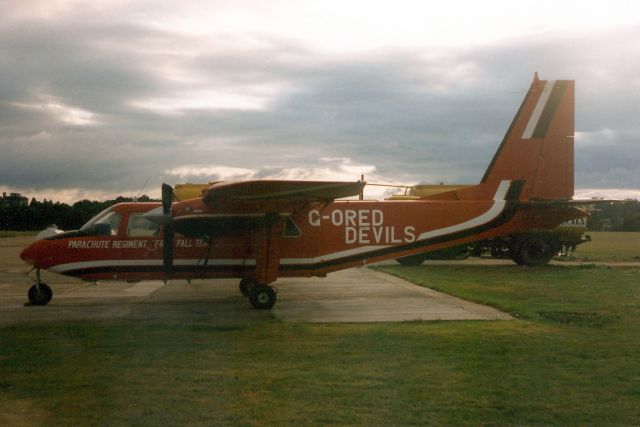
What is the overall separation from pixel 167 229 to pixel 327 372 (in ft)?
26.6

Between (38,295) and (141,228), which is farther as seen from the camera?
(141,228)

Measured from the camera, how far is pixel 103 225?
15.6 meters

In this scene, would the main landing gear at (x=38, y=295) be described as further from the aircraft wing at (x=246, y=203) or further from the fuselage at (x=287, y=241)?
the aircraft wing at (x=246, y=203)

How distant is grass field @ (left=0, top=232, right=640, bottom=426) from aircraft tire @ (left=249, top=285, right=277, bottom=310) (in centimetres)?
222

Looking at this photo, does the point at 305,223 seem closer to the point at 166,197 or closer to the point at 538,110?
the point at 166,197

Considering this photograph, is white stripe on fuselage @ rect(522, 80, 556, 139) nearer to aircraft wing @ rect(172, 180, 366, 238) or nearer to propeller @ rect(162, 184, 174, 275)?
aircraft wing @ rect(172, 180, 366, 238)

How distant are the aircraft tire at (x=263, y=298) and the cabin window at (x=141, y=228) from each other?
2.93 meters

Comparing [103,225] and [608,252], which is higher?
[103,225]

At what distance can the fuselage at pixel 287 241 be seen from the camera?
15.4 meters

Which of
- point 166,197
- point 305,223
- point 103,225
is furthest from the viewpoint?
point 305,223

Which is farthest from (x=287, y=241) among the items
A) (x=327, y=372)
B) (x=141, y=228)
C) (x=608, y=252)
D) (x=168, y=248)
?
(x=608, y=252)

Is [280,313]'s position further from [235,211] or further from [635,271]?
[635,271]

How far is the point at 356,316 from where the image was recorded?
12977 millimetres

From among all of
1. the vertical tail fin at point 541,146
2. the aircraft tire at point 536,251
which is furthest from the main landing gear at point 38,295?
the aircraft tire at point 536,251
